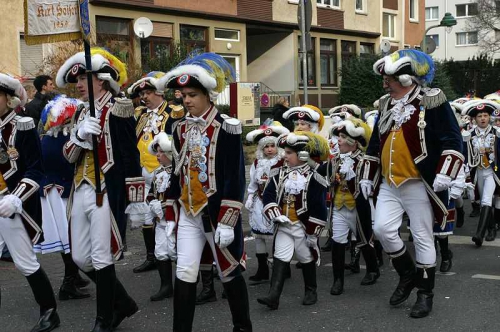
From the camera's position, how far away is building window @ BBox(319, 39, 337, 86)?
35688 millimetres

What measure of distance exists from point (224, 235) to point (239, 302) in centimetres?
54

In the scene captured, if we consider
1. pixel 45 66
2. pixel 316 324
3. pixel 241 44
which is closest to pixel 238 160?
pixel 316 324

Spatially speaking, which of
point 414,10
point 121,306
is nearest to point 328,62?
point 414,10

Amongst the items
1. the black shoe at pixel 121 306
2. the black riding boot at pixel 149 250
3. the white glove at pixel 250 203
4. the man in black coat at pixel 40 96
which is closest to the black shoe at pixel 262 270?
the white glove at pixel 250 203

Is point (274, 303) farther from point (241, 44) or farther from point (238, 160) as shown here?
point (241, 44)

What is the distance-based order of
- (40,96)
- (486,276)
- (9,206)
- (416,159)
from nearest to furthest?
(9,206), (416,159), (486,276), (40,96)

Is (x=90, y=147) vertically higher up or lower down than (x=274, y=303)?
higher up

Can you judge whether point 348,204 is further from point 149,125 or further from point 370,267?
point 149,125

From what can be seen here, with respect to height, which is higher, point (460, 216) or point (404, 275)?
point (404, 275)

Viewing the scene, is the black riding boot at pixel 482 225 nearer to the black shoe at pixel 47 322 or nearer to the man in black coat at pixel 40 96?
the black shoe at pixel 47 322

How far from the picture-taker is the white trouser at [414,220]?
5.95m

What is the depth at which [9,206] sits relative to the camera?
5.16m

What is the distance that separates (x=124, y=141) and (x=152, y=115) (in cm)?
272

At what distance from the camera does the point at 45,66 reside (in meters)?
16.8
